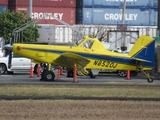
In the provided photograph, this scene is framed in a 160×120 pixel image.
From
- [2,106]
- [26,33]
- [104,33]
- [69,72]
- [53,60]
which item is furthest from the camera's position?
[104,33]

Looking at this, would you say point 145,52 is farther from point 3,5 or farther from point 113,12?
point 113,12

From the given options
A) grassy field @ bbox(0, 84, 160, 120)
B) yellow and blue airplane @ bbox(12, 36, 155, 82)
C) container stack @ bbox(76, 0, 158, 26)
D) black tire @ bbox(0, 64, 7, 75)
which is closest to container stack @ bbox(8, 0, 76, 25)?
container stack @ bbox(76, 0, 158, 26)

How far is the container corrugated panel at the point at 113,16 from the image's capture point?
56.4 m

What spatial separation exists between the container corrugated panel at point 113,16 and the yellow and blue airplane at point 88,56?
104 ft

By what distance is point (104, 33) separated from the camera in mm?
53281

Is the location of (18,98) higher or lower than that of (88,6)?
lower

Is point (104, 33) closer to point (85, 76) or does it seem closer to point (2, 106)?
point (85, 76)

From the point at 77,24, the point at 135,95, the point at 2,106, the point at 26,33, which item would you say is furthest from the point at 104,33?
the point at 2,106

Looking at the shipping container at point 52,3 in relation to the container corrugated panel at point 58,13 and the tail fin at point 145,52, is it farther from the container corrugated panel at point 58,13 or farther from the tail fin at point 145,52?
the tail fin at point 145,52

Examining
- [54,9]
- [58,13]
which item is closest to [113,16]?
[58,13]

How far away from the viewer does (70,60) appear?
2442cm

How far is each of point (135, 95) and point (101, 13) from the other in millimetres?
40491

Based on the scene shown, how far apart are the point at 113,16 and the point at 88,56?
108 ft

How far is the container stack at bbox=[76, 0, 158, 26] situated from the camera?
56.3m
